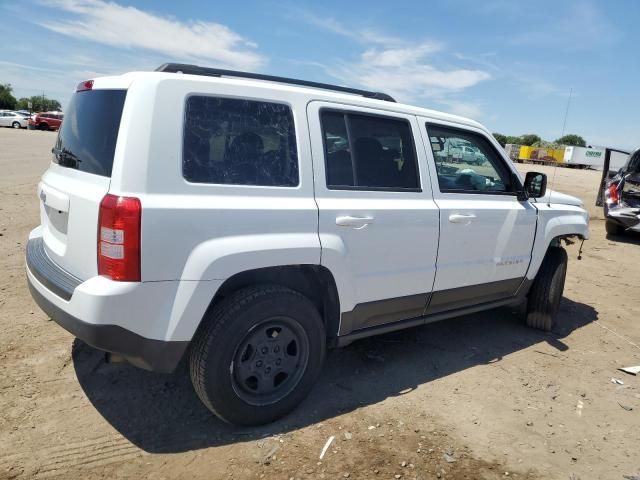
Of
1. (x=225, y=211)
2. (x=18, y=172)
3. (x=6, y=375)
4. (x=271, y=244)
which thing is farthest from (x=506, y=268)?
(x=18, y=172)

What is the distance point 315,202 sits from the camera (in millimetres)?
3016

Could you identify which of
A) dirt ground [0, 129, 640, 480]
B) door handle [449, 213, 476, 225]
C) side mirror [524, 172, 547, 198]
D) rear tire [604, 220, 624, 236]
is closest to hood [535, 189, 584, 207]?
side mirror [524, 172, 547, 198]

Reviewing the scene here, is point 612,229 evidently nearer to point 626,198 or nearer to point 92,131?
point 626,198

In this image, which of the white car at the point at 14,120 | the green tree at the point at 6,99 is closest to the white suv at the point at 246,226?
the white car at the point at 14,120

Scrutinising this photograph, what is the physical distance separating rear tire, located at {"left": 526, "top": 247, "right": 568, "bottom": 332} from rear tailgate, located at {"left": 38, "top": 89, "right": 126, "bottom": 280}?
13.3 feet

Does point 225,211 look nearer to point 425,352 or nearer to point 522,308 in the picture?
point 425,352

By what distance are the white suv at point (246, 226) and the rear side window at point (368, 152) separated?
11mm

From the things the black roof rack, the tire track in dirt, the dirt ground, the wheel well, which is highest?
the black roof rack

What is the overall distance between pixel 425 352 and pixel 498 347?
767 mm

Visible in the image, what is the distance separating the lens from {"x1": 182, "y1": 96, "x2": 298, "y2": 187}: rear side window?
2625 millimetres

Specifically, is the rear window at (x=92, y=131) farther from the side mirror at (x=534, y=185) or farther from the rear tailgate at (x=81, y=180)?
the side mirror at (x=534, y=185)

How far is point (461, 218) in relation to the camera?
3.77 metres

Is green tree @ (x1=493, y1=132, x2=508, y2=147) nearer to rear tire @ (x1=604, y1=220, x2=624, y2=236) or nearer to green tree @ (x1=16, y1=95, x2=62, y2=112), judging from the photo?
rear tire @ (x1=604, y1=220, x2=624, y2=236)

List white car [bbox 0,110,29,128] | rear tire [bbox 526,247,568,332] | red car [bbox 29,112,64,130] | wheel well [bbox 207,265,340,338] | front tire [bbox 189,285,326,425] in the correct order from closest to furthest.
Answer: front tire [bbox 189,285,326,425] → wheel well [bbox 207,265,340,338] → rear tire [bbox 526,247,568,332] → red car [bbox 29,112,64,130] → white car [bbox 0,110,29,128]
